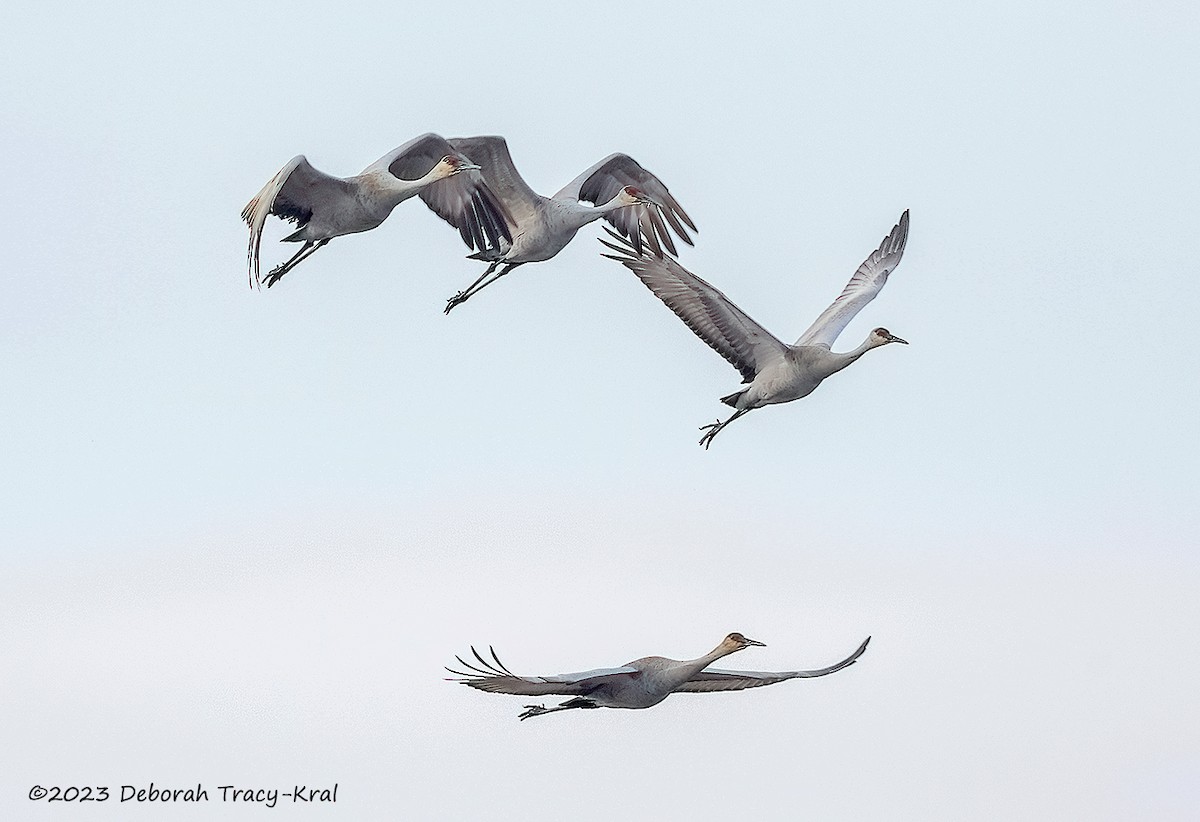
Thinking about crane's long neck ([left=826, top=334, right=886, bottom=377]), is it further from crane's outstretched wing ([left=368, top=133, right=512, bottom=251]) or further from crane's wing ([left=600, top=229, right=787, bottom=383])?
crane's outstretched wing ([left=368, top=133, right=512, bottom=251])

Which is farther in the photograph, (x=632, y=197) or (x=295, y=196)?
(x=632, y=197)

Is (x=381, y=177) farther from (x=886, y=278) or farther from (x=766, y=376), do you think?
(x=886, y=278)

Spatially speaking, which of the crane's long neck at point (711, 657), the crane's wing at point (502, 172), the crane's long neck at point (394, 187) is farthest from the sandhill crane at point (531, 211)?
the crane's long neck at point (711, 657)

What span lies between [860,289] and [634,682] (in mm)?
10334

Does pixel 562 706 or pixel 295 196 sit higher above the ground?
pixel 295 196

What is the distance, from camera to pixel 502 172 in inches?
1453

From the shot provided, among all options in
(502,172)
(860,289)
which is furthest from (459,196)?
(860,289)

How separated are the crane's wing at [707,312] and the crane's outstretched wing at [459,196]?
9.38 ft

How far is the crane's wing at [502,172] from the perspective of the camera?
121 feet

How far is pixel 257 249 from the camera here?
103ft

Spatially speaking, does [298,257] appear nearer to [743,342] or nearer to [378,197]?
[378,197]

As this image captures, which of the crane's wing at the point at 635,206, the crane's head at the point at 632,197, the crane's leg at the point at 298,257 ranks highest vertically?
the crane's wing at the point at 635,206

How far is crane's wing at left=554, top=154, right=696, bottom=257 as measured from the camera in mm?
39344

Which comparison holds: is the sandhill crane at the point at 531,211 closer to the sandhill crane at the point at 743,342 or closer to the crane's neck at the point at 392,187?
the sandhill crane at the point at 743,342
